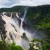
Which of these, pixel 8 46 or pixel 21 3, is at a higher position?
pixel 21 3

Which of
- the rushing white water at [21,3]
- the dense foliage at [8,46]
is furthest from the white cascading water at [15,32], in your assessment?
the rushing white water at [21,3]

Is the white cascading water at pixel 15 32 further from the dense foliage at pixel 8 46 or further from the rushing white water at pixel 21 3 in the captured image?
the rushing white water at pixel 21 3

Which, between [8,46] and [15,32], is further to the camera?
[15,32]

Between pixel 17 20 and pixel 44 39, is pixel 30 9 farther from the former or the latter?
pixel 44 39

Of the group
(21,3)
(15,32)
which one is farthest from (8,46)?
(21,3)

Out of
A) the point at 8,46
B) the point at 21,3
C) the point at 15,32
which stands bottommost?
the point at 8,46

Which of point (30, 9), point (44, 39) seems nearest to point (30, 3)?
point (30, 9)

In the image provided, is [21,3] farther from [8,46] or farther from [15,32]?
[8,46]

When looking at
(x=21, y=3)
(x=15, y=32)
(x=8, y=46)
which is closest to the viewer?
(x=8, y=46)

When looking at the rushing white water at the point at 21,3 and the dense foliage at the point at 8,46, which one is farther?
the rushing white water at the point at 21,3

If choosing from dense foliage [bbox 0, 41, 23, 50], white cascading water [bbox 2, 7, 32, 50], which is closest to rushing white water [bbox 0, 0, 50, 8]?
white cascading water [bbox 2, 7, 32, 50]

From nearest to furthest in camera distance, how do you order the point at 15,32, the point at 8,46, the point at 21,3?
the point at 8,46 → the point at 15,32 → the point at 21,3
